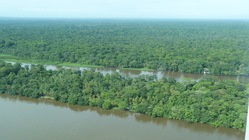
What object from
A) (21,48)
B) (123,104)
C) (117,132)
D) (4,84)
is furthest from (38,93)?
(21,48)

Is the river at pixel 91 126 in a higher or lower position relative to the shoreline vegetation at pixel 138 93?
lower

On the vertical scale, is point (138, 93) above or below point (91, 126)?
above

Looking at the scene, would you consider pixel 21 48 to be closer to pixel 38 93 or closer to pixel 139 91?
pixel 38 93

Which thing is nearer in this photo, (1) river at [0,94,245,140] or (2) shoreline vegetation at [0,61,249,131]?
(1) river at [0,94,245,140]

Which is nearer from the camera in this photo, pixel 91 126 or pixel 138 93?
pixel 91 126
